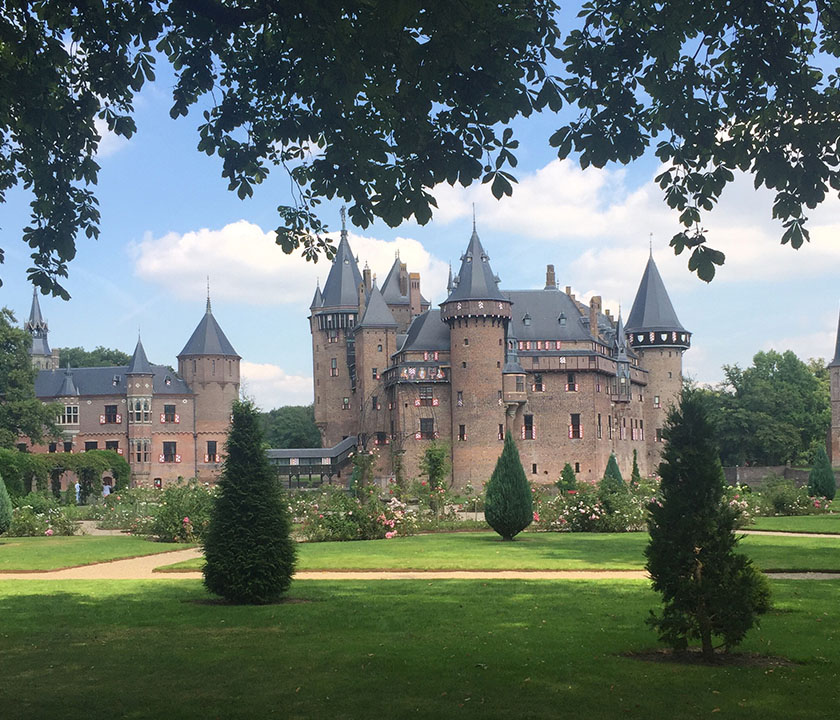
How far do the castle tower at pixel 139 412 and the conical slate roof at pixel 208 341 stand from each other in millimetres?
3474

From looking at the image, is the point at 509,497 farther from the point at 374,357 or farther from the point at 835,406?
the point at 835,406

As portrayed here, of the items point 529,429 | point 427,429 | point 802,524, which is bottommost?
point 802,524

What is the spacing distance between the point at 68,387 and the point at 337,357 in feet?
68.4

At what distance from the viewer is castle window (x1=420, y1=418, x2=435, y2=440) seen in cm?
6297

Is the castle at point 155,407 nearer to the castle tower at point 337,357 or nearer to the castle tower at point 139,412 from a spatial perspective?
the castle tower at point 139,412

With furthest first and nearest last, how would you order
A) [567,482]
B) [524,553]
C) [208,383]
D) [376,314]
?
[208,383] < [376,314] < [567,482] < [524,553]

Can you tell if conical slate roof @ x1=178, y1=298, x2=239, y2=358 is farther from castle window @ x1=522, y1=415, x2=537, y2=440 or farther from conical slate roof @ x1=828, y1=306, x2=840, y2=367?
conical slate roof @ x1=828, y1=306, x2=840, y2=367

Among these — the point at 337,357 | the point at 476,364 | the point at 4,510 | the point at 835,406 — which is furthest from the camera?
the point at 835,406

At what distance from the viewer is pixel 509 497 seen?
24.4 meters

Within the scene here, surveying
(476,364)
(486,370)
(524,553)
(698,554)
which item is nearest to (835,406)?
(486,370)

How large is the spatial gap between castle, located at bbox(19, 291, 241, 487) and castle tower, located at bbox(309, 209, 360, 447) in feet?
26.4

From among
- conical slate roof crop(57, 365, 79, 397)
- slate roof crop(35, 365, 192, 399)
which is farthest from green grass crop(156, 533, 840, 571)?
conical slate roof crop(57, 365, 79, 397)

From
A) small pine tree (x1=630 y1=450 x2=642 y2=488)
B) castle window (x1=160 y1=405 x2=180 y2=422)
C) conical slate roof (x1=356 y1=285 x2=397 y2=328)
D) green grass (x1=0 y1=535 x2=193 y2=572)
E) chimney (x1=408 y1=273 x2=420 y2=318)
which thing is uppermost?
chimney (x1=408 y1=273 x2=420 y2=318)

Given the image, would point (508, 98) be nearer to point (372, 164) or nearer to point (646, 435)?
point (372, 164)
